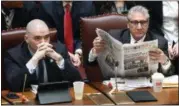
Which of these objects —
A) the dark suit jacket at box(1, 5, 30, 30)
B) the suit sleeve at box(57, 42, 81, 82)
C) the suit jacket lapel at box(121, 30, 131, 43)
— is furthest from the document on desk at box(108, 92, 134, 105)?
the dark suit jacket at box(1, 5, 30, 30)

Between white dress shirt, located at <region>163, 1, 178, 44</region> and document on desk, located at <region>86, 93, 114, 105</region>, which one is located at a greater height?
white dress shirt, located at <region>163, 1, 178, 44</region>

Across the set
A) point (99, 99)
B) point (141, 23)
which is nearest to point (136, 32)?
point (141, 23)

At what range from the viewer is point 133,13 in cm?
212

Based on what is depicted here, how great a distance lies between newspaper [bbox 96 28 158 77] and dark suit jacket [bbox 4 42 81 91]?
8.3 inches

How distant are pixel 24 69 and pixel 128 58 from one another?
0.49m

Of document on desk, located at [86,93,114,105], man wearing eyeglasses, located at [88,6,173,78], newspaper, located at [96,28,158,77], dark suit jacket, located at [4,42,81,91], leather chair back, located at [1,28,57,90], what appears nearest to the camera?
document on desk, located at [86,93,114,105]

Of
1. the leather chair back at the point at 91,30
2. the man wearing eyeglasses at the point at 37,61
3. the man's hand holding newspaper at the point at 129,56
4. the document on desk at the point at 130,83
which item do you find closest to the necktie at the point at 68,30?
the leather chair back at the point at 91,30

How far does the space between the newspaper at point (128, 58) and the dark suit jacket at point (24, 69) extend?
21cm

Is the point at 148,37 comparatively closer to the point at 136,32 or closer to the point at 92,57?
the point at 136,32

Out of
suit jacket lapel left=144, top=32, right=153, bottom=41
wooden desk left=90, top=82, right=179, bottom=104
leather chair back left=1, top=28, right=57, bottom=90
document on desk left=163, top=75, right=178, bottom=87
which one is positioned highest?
leather chair back left=1, top=28, right=57, bottom=90

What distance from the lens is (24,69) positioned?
1.88m

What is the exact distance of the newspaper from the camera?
5.65 feet

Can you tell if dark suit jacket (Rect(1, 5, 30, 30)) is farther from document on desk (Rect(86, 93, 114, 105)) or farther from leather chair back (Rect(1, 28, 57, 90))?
document on desk (Rect(86, 93, 114, 105))

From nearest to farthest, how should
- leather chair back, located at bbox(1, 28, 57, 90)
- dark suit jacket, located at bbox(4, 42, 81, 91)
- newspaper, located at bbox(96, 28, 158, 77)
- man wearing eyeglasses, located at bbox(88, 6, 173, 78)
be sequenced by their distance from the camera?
newspaper, located at bbox(96, 28, 158, 77), dark suit jacket, located at bbox(4, 42, 81, 91), leather chair back, located at bbox(1, 28, 57, 90), man wearing eyeglasses, located at bbox(88, 6, 173, 78)
